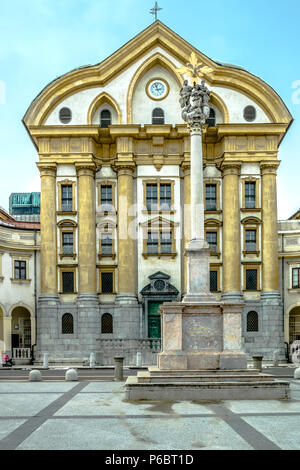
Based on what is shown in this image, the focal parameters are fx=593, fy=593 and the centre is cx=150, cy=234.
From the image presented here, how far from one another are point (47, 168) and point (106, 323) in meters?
13.5

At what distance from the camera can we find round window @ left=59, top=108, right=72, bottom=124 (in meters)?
49.3

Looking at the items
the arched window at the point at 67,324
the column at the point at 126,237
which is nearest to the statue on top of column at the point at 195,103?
the column at the point at 126,237

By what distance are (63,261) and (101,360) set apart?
344 inches

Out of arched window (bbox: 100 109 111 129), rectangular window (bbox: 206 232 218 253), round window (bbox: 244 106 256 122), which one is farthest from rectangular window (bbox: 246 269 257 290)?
arched window (bbox: 100 109 111 129)

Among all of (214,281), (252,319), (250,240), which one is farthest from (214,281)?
(250,240)

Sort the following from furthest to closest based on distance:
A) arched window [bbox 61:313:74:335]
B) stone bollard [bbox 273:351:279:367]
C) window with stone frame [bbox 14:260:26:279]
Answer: window with stone frame [bbox 14:260:26:279] < arched window [bbox 61:313:74:335] < stone bollard [bbox 273:351:279:367]

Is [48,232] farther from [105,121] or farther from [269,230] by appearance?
[269,230]

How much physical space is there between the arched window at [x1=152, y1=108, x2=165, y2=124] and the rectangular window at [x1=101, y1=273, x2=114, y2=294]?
44.2 ft

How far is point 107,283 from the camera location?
48.8 m

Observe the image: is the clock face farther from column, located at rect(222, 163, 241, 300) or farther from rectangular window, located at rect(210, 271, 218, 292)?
rectangular window, located at rect(210, 271, 218, 292)

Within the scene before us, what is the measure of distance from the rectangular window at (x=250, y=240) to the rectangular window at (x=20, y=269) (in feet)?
61.2

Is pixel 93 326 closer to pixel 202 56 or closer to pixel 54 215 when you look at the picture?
pixel 54 215

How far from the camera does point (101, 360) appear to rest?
45250 millimetres
